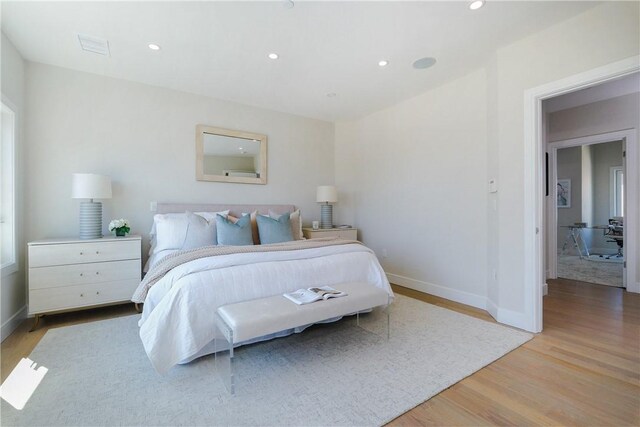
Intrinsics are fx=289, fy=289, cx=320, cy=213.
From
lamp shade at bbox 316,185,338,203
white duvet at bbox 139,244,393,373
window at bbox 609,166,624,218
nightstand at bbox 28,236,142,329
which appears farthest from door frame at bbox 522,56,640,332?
window at bbox 609,166,624,218

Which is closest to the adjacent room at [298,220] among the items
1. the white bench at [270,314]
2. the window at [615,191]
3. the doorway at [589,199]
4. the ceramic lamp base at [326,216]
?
the white bench at [270,314]

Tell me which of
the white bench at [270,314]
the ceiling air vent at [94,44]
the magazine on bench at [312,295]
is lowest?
the white bench at [270,314]

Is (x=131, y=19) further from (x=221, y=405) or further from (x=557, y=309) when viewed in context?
(x=557, y=309)

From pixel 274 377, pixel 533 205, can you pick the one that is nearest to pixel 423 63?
pixel 533 205

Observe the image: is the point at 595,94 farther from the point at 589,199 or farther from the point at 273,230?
the point at 589,199

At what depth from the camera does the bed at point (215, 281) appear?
75.4 inches

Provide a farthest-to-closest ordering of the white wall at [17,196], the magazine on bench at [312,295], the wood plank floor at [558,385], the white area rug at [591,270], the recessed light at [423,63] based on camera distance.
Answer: the white area rug at [591,270] → the recessed light at [423,63] → the white wall at [17,196] → the magazine on bench at [312,295] → the wood plank floor at [558,385]

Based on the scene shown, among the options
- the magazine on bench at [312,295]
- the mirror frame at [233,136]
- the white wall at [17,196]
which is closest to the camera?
the magazine on bench at [312,295]

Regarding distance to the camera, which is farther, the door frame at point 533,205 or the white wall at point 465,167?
the door frame at point 533,205

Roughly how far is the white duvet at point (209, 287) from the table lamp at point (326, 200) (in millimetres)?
2027

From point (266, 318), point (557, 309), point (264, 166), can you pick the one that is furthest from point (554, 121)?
point (266, 318)

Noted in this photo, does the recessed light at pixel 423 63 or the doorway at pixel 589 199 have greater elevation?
the recessed light at pixel 423 63

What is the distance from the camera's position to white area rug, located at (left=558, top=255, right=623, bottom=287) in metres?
4.58

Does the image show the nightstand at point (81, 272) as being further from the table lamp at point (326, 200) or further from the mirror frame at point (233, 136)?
the table lamp at point (326, 200)
